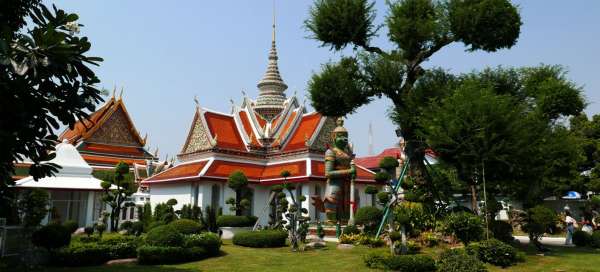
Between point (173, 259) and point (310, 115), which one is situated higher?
point (310, 115)

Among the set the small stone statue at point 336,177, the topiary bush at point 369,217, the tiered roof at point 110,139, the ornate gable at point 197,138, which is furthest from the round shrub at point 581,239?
the tiered roof at point 110,139

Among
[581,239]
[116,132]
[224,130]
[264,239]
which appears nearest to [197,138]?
[224,130]

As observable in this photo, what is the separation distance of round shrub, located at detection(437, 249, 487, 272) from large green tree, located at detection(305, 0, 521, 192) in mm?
6492

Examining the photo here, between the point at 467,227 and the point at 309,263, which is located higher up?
the point at 467,227

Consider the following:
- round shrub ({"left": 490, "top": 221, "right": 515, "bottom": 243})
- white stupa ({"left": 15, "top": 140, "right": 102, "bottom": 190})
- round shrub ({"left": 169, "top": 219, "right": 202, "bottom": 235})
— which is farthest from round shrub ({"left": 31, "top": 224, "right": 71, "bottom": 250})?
round shrub ({"left": 490, "top": 221, "right": 515, "bottom": 243})

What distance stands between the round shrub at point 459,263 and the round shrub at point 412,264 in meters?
0.26

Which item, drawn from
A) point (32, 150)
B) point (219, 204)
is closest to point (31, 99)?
point (32, 150)

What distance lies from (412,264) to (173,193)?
65.8ft

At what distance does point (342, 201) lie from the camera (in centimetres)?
1925

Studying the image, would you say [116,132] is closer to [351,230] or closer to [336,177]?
[336,177]

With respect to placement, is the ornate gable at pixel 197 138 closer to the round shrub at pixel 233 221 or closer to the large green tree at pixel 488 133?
the round shrub at pixel 233 221

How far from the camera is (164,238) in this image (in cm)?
1291

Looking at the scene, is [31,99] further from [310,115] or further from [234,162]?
[310,115]

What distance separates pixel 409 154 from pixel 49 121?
499 inches
